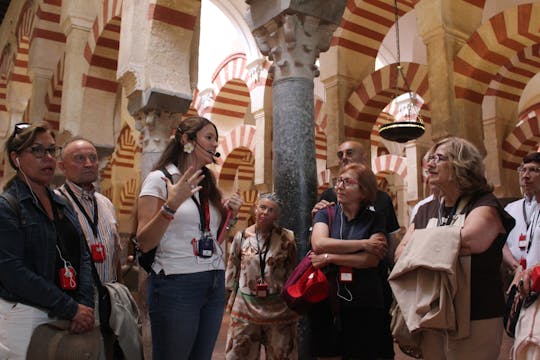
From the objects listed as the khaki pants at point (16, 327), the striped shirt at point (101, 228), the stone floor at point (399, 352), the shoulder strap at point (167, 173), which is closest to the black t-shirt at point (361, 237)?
the shoulder strap at point (167, 173)

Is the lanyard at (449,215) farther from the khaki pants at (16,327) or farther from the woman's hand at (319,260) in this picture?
the khaki pants at (16,327)

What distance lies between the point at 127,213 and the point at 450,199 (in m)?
11.1

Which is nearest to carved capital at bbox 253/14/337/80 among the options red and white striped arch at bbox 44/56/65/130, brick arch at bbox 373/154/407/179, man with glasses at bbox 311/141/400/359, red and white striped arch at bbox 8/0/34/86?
man with glasses at bbox 311/141/400/359

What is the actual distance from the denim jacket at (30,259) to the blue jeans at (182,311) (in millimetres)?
256

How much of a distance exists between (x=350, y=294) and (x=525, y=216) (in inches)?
53.7

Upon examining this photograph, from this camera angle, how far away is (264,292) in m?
2.76

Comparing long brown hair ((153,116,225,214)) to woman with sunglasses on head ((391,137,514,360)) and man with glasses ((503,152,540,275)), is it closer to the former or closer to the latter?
woman with sunglasses on head ((391,137,514,360))

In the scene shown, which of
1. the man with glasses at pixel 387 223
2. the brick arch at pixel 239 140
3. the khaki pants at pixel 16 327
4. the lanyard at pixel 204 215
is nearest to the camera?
the khaki pants at pixel 16 327

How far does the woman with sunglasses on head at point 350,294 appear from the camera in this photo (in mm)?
2100

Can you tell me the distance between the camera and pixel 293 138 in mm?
3275

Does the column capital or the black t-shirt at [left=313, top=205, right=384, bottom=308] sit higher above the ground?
the column capital

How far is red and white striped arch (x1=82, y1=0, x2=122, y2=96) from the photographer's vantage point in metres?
5.96

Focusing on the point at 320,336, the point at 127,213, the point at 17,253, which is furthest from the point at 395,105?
the point at 17,253

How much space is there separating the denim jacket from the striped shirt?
30 centimetres
